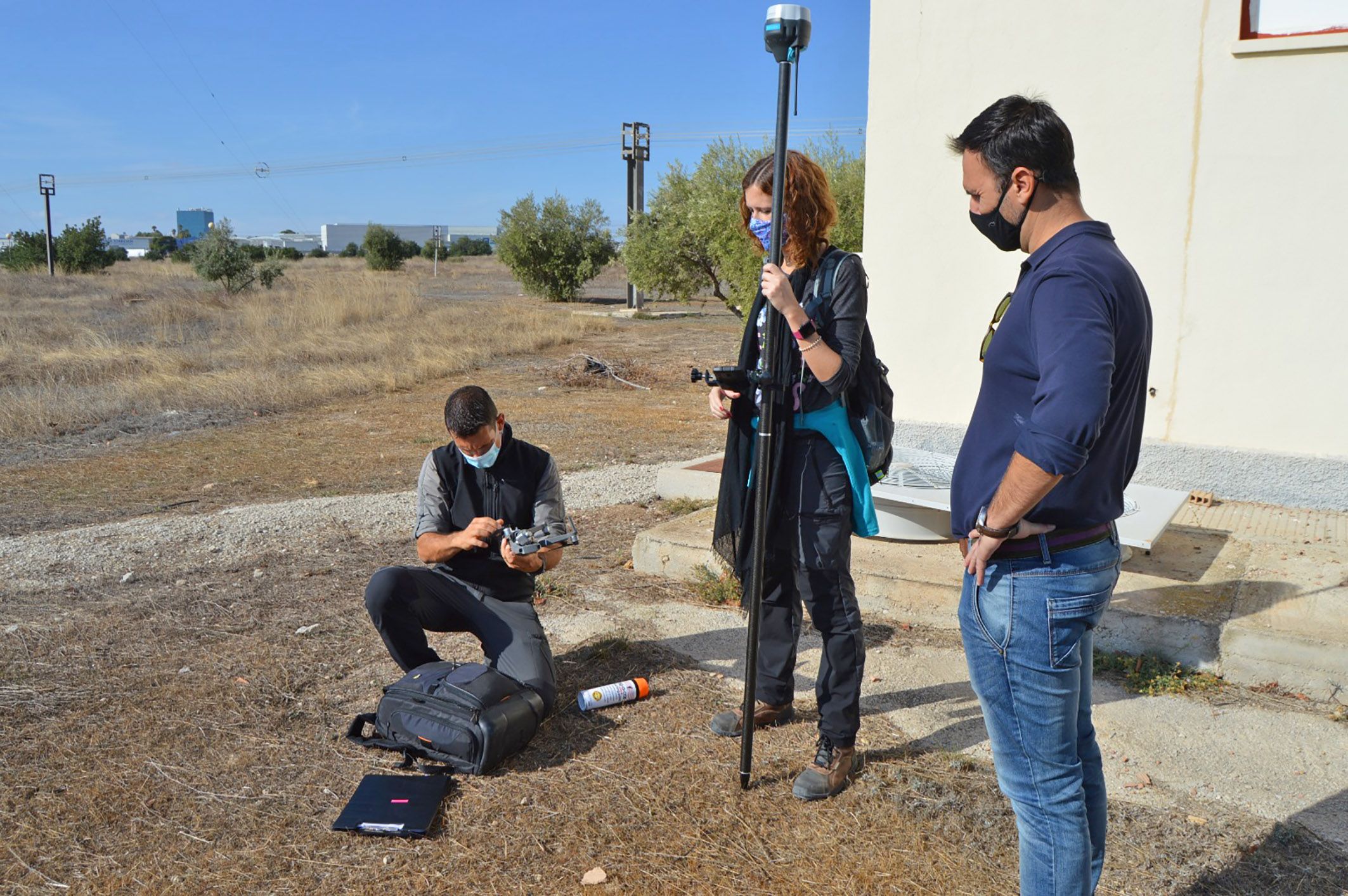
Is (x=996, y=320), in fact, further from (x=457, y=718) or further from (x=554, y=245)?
(x=554, y=245)

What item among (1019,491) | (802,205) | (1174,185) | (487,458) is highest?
(1174,185)

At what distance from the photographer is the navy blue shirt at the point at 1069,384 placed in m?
1.82

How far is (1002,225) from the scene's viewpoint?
2076 millimetres

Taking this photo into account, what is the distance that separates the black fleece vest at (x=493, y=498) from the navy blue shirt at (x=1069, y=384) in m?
2.17

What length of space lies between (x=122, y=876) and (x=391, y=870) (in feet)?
2.51

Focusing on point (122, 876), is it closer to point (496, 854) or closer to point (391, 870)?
point (391, 870)

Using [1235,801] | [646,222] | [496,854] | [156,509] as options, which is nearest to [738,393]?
[496,854]

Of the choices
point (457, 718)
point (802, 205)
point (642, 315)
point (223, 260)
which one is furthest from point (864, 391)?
point (223, 260)

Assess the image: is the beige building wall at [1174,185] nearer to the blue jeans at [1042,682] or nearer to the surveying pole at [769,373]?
the surveying pole at [769,373]

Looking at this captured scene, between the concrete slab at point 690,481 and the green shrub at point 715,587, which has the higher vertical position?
the concrete slab at point 690,481

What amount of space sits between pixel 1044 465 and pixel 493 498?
250cm

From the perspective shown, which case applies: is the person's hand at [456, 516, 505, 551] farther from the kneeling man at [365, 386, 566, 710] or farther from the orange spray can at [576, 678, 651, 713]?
the orange spray can at [576, 678, 651, 713]

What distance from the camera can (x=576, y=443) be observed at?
33.9ft

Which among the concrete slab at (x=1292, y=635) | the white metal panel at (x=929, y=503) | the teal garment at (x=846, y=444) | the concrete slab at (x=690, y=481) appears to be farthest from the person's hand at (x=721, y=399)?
the concrete slab at (x=690, y=481)
